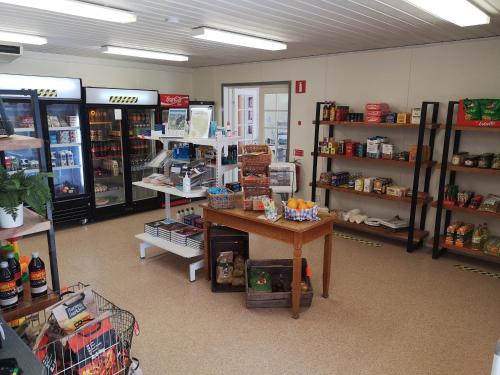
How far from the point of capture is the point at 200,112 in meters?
4.14

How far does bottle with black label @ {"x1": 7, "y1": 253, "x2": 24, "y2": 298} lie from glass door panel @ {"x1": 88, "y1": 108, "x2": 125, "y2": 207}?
14.3 feet

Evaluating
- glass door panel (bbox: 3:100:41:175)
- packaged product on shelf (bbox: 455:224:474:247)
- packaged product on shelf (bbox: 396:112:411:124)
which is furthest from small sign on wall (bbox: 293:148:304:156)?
glass door panel (bbox: 3:100:41:175)

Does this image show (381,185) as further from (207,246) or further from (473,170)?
(207,246)

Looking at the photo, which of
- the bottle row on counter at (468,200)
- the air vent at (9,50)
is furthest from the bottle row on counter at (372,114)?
the air vent at (9,50)

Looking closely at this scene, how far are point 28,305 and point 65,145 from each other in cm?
431

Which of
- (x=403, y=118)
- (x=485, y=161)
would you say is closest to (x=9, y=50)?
(x=403, y=118)

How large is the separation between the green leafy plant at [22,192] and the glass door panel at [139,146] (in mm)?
4618

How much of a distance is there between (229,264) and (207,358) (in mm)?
1153

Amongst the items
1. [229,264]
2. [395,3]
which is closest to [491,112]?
[395,3]

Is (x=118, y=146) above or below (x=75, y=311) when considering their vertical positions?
above

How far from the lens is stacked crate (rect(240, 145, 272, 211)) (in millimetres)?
3607

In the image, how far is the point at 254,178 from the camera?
3.61 meters

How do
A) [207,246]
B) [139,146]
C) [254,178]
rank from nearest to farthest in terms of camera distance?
1. [254,178]
2. [207,246]
3. [139,146]

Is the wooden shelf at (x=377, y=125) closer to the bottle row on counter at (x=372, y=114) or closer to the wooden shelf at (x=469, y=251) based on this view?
the bottle row on counter at (x=372, y=114)
